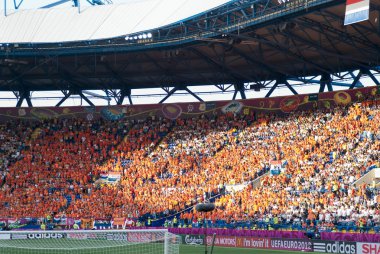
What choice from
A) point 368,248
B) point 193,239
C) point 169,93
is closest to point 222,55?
point 169,93

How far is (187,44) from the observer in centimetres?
5212

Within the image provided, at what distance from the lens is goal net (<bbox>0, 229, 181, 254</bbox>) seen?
30148 mm

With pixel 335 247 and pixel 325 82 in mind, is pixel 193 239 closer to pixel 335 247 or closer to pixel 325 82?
pixel 335 247

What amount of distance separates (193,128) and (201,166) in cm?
726

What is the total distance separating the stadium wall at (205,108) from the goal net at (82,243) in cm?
2365

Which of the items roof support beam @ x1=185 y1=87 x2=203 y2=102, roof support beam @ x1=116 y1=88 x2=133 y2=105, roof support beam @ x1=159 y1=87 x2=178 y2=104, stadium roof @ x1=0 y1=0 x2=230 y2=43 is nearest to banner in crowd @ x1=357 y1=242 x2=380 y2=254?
stadium roof @ x1=0 y1=0 x2=230 y2=43

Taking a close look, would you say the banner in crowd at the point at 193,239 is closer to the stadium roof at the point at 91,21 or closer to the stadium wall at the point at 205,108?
the stadium roof at the point at 91,21

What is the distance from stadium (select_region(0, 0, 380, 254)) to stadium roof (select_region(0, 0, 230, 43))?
0.51ft

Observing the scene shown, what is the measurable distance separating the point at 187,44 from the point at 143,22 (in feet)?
12.0

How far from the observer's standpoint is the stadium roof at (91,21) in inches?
2025

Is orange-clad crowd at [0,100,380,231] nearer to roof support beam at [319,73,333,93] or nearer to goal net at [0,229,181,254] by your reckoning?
roof support beam at [319,73,333,93]

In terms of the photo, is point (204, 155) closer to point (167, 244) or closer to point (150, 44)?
point (150, 44)

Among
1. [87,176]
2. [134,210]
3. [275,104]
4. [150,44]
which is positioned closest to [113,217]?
[134,210]

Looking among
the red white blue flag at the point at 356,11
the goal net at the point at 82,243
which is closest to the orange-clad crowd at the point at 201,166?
the goal net at the point at 82,243
